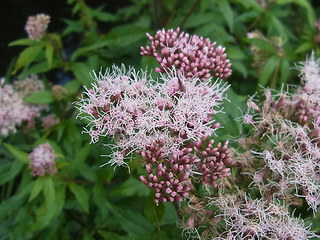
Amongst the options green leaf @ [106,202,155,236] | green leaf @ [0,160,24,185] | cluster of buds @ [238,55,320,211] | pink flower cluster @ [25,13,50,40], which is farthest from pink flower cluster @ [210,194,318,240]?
pink flower cluster @ [25,13,50,40]

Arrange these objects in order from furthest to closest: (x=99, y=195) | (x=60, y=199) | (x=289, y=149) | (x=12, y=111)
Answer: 1. (x=12, y=111)
2. (x=99, y=195)
3. (x=60, y=199)
4. (x=289, y=149)

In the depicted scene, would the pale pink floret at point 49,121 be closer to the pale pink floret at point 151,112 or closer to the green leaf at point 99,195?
the green leaf at point 99,195

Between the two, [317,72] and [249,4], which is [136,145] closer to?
[317,72]

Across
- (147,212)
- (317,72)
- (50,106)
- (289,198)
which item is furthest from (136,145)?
(50,106)

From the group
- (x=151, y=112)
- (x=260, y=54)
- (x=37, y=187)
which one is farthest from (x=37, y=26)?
(x=260, y=54)

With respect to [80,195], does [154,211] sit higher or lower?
higher

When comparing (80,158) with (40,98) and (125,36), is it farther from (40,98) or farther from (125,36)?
(125,36)
